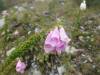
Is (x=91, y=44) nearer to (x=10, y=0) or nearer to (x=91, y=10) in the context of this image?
(x=91, y=10)

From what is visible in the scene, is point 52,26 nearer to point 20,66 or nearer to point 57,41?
point 20,66

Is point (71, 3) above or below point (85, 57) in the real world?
above

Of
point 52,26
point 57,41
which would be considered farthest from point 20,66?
point 57,41

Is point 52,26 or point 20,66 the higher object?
point 52,26

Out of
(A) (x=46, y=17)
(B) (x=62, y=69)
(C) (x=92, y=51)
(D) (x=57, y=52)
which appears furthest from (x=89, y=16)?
(D) (x=57, y=52)

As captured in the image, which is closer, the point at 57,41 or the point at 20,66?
the point at 57,41

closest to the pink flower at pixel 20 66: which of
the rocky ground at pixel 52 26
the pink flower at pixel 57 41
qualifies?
the rocky ground at pixel 52 26

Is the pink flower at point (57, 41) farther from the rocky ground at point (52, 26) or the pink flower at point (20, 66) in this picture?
the pink flower at point (20, 66)

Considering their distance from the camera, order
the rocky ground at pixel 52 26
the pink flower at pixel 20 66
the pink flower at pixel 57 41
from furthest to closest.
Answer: the rocky ground at pixel 52 26 < the pink flower at pixel 20 66 < the pink flower at pixel 57 41

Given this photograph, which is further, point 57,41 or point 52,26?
point 52,26

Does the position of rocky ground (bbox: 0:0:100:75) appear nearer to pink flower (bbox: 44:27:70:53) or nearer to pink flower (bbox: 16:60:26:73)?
pink flower (bbox: 16:60:26:73)

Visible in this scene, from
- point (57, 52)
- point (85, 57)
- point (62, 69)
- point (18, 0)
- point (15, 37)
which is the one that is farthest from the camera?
point (18, 0)
